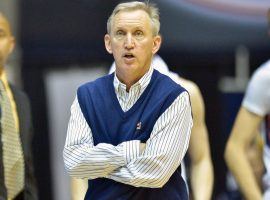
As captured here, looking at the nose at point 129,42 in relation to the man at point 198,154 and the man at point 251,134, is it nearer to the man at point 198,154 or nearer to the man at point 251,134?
the man at point 198,154

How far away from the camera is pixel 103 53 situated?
7.86 metres

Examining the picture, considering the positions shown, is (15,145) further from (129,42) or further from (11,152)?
(129,42)

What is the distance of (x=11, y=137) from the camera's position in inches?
212

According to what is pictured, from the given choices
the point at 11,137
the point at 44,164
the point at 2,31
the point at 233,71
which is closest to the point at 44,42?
the point at 44,164

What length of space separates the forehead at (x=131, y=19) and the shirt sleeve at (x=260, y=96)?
1371 mm

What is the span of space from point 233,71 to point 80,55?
118 cm

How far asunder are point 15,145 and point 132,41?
1.42 m

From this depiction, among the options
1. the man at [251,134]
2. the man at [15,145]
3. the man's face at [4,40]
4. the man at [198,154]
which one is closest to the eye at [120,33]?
the man at [198,154]

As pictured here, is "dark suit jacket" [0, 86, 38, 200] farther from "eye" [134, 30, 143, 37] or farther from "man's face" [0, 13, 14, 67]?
"eye" [134, 30, 143, 37]

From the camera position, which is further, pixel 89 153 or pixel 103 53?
pixel 103 53

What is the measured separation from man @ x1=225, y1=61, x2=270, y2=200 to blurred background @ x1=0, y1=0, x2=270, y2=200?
231 cm

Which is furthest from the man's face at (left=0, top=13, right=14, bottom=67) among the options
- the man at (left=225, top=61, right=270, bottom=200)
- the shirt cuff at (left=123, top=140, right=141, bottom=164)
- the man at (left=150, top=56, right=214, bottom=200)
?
the shirt cuff at (left=123, top=140, right=141, bottom=164)

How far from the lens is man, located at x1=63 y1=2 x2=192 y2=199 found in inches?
165

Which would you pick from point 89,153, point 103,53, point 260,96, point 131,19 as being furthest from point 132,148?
point 103,53
